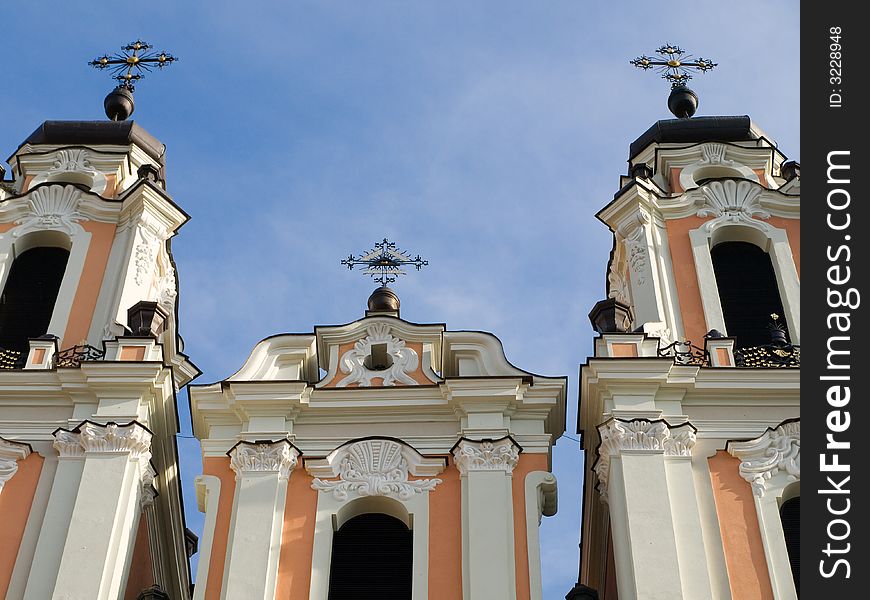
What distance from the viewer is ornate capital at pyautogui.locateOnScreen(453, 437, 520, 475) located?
1714 centimetres

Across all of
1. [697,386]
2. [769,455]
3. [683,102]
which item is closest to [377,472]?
[697,386]

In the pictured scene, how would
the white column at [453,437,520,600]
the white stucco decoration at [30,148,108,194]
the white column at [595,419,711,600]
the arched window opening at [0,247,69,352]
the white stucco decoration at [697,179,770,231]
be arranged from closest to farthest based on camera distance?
1. the white column at [595,419,711,600]
2. the white column at [453,437,520,600]
3. the arched window opening at [0,247,69,352]
4. the white stucco decoration at [697,179,770,231]
5. the white stucco decoration at [30,148,108,194]

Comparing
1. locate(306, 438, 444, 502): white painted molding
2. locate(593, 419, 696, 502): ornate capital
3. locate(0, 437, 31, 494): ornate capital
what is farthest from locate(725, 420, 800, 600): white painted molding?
locate(0, 437, 31, 494): ornate capital

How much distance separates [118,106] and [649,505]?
44.5ft

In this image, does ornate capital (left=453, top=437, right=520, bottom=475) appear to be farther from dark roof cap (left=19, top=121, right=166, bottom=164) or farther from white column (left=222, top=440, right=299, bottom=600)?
dark roof cap (left=19, top=121, right=166, bottom=164)

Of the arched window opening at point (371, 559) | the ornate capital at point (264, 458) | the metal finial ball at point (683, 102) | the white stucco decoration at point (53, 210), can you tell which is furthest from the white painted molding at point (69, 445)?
the metal finial ball at point (683, 102)

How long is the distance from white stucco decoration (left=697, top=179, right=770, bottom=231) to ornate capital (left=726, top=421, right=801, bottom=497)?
4.52m

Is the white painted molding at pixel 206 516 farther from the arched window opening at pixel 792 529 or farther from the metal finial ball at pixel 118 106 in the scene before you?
the metal finial ball at pixel 118 106

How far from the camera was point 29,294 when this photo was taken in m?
20.7
